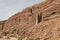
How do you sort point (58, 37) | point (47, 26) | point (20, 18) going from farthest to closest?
point (20, 18), point (47, 26), point (58, 37)

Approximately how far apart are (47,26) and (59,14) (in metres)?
2.57

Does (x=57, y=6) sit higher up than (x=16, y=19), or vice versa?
(x=57, y=6)

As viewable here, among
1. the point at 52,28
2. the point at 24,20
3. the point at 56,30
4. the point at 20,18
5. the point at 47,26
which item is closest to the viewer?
the point at 56,30

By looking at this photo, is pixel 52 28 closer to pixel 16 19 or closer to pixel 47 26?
pixel 47 26

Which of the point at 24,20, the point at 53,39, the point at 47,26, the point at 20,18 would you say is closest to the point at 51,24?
the point at 47,26

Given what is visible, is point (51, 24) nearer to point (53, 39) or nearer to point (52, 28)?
point (52, 28)

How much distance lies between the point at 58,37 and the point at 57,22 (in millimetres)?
3876

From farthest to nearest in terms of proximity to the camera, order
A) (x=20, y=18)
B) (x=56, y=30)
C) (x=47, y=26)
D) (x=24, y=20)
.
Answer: (x=20, y=18), (x=24, y=20), (x=47, y=26), (x=56, y=30)

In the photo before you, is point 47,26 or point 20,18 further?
point 20,18

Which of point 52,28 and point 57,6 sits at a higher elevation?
point 57,6

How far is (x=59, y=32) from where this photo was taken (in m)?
23.8

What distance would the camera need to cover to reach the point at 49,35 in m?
25.6

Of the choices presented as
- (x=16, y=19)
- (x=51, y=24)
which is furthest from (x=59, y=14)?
(x=16, y=19)

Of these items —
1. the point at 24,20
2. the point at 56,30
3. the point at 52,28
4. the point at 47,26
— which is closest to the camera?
the point at 56,30
